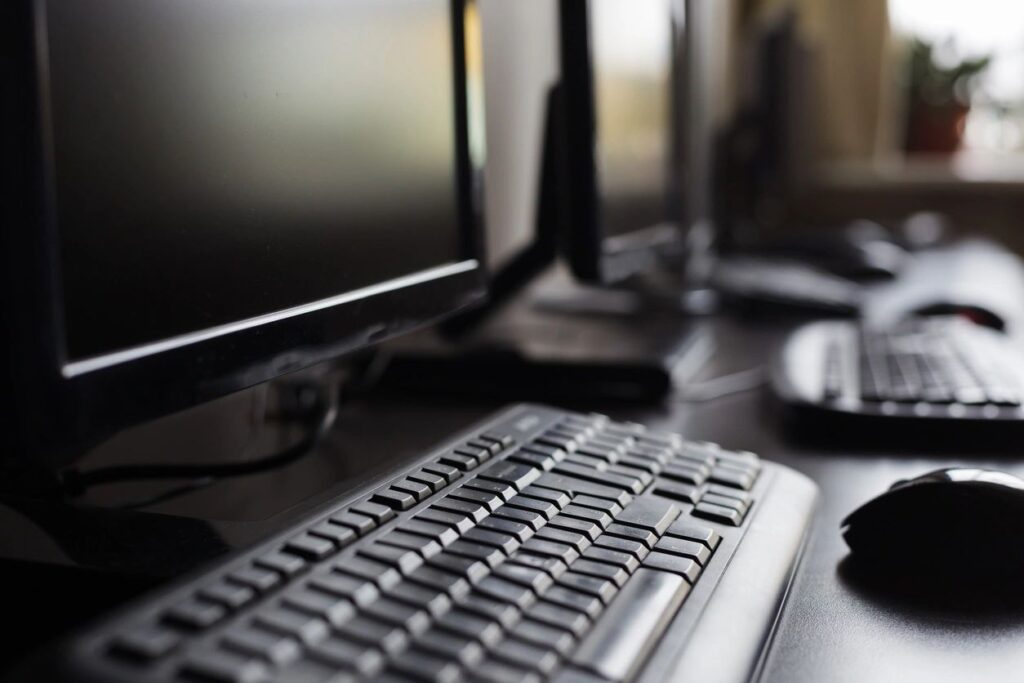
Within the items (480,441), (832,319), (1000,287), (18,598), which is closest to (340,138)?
(480,441)

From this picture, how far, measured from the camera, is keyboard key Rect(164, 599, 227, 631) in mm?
342

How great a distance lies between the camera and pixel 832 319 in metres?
1.42

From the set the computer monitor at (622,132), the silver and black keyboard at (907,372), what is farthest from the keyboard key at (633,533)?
the computer monitor at (622,132)

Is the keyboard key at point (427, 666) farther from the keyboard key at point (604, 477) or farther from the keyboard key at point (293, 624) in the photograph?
the keyboard key at point (604, 477)

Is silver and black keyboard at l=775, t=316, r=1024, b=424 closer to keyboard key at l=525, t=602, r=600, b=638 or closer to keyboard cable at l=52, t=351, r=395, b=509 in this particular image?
keyboard cable at l=52, t=351, r=395, b=509

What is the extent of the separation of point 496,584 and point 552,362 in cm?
56

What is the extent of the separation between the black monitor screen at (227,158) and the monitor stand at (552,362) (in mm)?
260

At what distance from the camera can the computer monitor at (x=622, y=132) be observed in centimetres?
94

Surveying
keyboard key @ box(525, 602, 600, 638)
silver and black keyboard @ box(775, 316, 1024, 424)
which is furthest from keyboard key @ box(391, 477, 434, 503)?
silver and black keyboard @ box(775, 316, 1024, 424)

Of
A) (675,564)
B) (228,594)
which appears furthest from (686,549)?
(228,594)

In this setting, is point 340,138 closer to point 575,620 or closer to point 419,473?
point 419,473

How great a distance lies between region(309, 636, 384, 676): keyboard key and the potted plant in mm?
3574

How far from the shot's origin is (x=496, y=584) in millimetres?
404

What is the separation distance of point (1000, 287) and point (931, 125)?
6.72 ft
